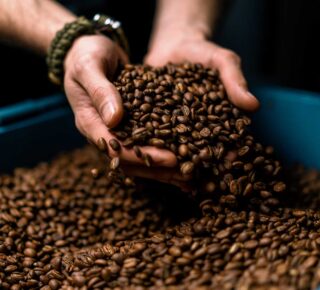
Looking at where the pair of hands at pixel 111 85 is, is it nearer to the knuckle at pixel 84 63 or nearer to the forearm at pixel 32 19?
the knuckle at pixel 84 63

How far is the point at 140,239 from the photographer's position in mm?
1900

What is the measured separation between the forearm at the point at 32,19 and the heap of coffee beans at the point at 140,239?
0.67 meters

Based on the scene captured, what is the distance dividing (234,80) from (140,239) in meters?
0.74

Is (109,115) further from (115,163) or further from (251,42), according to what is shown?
(251,42)

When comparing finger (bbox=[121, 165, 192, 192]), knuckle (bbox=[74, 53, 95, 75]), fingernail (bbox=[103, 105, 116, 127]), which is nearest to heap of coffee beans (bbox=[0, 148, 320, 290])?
finger (bbox=[121, 165, 192, 192])

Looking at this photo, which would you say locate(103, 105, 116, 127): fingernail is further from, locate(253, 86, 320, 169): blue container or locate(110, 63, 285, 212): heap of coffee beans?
locate(253, 86, 320, 169): blue container

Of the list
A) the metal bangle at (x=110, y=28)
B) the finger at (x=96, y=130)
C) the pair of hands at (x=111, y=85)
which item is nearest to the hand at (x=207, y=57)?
the pair of hands at (x=111, y=85)

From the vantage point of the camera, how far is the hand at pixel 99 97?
1782 millimetres

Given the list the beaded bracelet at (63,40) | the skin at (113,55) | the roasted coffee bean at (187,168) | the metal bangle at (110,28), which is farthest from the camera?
the metal bangle at (110,28)

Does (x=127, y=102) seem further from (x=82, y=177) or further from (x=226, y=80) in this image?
(x=82, y=177)

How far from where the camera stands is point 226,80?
2080 mm

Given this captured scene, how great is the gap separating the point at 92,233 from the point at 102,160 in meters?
0.59

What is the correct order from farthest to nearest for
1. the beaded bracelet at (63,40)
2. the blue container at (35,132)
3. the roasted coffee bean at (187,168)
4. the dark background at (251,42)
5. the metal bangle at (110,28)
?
the dark background at (251,42) < the blue container at (35,132) < the metal bangle at (110,28) < the beaded bracelet at (63,40) < the roasted coffee bean at (187,168)

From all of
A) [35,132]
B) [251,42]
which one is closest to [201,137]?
[35,132]
